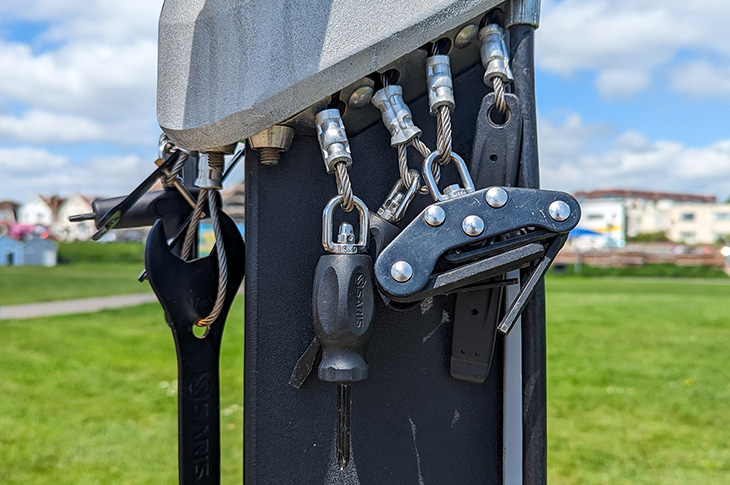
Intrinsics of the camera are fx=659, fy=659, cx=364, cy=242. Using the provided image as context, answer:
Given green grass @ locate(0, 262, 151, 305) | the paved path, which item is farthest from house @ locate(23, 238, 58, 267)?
the paved path

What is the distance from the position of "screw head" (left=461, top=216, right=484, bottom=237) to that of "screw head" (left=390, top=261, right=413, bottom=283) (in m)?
0.08

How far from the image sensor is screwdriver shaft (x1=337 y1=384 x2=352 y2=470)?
2.74ft

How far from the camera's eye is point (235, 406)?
500cm

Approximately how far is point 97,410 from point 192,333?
4639mm

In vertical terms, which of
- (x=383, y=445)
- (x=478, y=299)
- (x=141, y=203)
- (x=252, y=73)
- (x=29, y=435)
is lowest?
(x=29, y=435)

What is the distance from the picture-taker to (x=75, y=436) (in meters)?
4.52

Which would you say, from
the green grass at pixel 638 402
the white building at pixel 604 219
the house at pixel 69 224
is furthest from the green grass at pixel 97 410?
the house at pixel 69 224

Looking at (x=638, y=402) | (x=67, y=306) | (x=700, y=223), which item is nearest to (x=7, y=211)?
(x=67, y=306)

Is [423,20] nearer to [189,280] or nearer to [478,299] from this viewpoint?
[478,299]

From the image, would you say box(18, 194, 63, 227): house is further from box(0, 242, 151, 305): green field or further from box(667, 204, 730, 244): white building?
box(667, 204, 730, 244): white building

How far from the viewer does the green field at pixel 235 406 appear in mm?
3934

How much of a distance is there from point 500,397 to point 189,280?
20.1 inches

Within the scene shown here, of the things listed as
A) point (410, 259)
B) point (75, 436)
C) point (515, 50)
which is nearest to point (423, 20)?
point (515, 50)

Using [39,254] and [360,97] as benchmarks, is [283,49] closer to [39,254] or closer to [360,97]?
[360,97]
